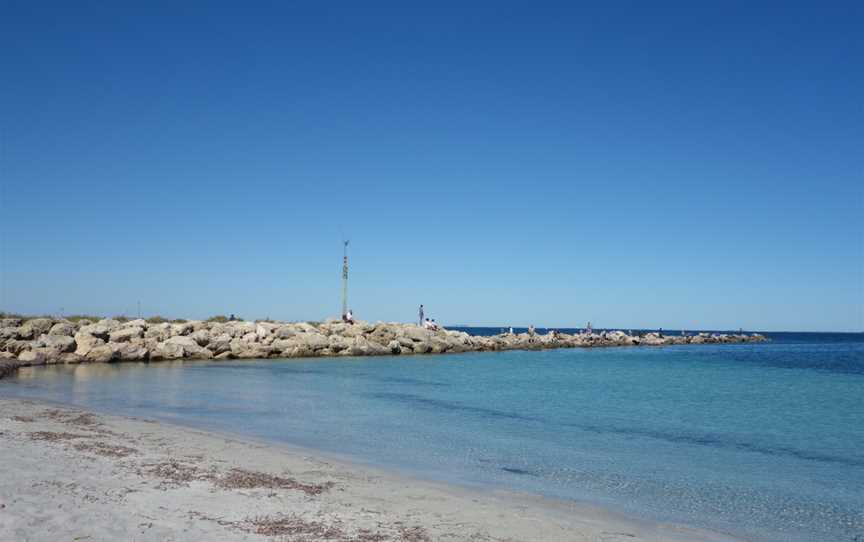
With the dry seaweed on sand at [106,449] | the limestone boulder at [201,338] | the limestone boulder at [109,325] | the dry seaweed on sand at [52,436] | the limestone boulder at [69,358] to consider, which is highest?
the limestone boulder at [109,325]

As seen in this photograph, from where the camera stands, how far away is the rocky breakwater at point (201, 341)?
108 feet

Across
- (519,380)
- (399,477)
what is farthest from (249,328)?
(399,477)

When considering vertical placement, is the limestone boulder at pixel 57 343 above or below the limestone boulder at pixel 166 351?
above

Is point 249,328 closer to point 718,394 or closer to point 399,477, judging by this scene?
point 718,394

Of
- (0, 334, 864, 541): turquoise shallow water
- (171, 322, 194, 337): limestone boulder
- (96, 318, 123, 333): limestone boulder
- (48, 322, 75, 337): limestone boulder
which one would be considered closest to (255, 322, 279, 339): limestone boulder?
(171, 322, 194, 337): limestone boulder

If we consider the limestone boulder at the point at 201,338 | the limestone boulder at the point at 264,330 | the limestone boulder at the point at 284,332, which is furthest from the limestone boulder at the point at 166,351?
the limestone boulder at the point at 284,332

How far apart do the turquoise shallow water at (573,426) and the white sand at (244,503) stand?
3.82 ft

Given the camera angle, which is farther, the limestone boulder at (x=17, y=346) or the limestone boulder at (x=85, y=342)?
the limestone boulder at (x=85, y=342)

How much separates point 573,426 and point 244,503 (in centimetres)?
1083

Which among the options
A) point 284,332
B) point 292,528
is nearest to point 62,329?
point 284,332

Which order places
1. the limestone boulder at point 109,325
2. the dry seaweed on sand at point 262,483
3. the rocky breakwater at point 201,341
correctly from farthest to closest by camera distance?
the limestone boulder at point 109,325, the rocky breakwater at point 201,341, the dry seaweed on sand at point 262,483

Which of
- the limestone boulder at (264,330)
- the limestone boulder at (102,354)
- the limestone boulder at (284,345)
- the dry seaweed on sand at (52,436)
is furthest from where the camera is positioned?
the limestone boulder at (264,330)

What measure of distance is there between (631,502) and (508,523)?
2573mm

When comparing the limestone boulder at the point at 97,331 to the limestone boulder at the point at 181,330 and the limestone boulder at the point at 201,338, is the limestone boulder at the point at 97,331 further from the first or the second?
the limestone boulder at the point at 201,338
